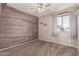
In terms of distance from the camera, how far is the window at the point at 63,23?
177cm

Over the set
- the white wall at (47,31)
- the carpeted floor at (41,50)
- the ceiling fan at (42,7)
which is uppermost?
the ceiling fan at (42,7)

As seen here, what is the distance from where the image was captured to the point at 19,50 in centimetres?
177

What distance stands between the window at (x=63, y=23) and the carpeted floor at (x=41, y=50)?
358mm

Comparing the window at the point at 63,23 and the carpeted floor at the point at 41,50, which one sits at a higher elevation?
the window at the point at 63,23

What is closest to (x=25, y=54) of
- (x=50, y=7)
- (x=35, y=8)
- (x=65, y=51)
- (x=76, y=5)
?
(x=65, y=51)

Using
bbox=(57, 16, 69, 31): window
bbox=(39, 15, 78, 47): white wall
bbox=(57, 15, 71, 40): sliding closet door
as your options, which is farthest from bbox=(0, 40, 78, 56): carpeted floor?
bbox=(57, 16, 69, 31): window

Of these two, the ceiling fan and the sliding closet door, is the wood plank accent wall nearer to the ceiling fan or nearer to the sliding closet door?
the ceiling fan

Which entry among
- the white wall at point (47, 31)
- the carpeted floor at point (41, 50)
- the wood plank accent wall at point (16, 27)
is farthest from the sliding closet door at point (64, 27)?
the wood plank accent wall at point (16, 27)

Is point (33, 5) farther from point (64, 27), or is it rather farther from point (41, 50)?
point (41, 50)

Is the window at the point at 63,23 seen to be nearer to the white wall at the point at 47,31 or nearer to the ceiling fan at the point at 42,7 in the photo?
the white wall at the point at 47,31

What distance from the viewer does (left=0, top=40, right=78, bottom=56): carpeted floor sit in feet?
5.70

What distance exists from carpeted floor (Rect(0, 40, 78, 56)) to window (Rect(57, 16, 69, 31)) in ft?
1.18

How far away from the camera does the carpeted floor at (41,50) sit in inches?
68.4

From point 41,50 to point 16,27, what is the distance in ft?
2.34
